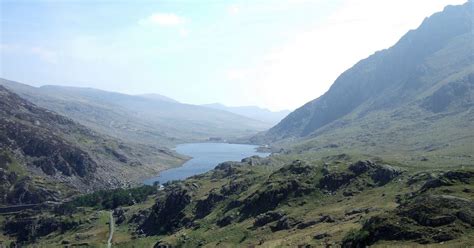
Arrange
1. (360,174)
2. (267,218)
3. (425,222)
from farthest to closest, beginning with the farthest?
(360,174), (267,218), (425,222)

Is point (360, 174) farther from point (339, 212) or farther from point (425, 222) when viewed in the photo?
point (425, 222)

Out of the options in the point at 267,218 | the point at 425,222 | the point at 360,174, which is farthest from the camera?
the point at 360,174

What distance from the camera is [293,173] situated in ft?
627

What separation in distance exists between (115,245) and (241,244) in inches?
3000

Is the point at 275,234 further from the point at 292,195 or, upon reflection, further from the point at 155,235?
the point at 155,235

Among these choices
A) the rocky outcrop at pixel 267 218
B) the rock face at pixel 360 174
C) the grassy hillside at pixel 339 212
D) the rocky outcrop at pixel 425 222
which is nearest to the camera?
the rocky outcrop at pixel 425 222

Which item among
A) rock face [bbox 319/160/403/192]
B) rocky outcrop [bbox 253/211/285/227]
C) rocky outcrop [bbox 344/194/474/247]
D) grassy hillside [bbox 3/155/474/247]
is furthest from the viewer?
rock face [bbox 319/160/403/192]

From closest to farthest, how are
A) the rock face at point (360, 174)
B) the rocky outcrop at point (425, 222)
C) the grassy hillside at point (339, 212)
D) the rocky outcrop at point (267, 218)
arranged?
the rocky outcrop at point (425, 222) → the grassy hillside at point (339, 212) → the rocky outcrop at point (267, 218) → the rock face at point (360, 174)

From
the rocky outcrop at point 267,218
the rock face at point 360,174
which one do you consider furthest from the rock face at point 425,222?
the rock face at point 360,174

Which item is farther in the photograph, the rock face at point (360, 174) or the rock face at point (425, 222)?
the rock face at point (360, 174)

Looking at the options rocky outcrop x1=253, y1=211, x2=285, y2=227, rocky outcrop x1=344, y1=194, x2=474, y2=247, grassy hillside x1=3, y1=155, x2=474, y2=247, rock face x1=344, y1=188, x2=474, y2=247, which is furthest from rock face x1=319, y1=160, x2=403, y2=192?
rock face x1=344, y1=188, x2=474, y2=247

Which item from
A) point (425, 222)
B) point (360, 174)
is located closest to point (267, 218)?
point (360, 174)

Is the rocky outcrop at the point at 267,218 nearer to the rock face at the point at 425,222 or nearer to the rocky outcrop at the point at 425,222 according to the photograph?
the rocky outcrop at the point at 425,222

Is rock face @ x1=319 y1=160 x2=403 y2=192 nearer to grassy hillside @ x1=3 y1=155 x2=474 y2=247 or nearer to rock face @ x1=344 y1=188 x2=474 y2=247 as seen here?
grassy hillside @ x1=3 y1=155 x2=474 y2=247
